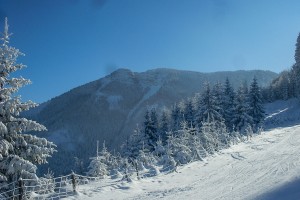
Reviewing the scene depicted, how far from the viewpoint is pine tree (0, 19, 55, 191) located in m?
18.7

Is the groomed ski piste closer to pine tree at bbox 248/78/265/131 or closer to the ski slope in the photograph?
the ski slope

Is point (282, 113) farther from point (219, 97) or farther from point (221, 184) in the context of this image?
point (221, 184)

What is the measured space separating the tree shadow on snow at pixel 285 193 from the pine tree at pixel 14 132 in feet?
36.3

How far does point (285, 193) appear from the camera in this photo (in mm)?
14961

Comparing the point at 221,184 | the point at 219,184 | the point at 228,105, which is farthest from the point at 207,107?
the point at 221,184

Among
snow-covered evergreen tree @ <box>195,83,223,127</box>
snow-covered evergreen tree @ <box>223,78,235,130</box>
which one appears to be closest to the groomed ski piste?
snow-covered evergreen tree @ <box>195,83,223,127</box>

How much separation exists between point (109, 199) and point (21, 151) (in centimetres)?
530

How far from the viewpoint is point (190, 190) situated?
2044 cm

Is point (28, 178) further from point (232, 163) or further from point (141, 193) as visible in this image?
point (232, 163)

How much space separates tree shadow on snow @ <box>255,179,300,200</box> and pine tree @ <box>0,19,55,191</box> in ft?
36.3

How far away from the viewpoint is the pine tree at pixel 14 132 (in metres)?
18.7

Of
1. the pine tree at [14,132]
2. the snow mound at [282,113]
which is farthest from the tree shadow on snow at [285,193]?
the snow mound at [282,113]

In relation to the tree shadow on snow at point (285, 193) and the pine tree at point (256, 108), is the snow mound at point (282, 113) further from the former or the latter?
the tree shadow on snow at point (285, 193)

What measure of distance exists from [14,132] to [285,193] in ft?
43.6
